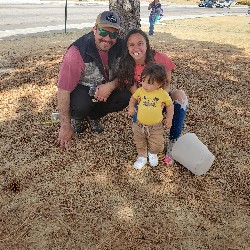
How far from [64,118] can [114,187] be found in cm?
105

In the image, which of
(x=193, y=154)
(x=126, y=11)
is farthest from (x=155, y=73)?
(x=126, y=11)

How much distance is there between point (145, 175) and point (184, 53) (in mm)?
5189

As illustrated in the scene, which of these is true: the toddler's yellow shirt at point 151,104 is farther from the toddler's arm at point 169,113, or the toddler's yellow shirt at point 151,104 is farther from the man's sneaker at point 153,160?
the man's sneaker at point 153,160

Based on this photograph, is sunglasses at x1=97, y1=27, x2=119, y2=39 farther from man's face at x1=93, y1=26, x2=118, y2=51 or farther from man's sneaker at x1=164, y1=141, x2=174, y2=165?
man's sneaker at x1=164, y1=141, x2=174, y2=165

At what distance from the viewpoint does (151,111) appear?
3.38m

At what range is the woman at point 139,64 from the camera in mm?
3439

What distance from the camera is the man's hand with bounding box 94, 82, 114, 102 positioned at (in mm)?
3781

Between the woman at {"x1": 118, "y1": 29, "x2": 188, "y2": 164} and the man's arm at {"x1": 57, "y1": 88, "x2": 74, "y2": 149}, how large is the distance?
2.15 feet

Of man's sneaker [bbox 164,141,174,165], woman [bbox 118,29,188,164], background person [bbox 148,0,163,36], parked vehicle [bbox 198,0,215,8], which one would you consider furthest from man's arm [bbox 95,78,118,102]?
parked vehicle [bbox 198,0,215,8]

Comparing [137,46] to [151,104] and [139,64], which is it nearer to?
[139,64]

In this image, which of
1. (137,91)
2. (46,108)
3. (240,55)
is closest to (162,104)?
(137,91)

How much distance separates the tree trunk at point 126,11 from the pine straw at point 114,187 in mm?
1974

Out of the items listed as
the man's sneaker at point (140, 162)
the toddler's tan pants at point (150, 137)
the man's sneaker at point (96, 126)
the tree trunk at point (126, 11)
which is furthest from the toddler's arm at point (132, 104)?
the tree trunk at point (126, 11)

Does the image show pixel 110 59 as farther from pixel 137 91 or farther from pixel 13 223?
pixel 13 223
